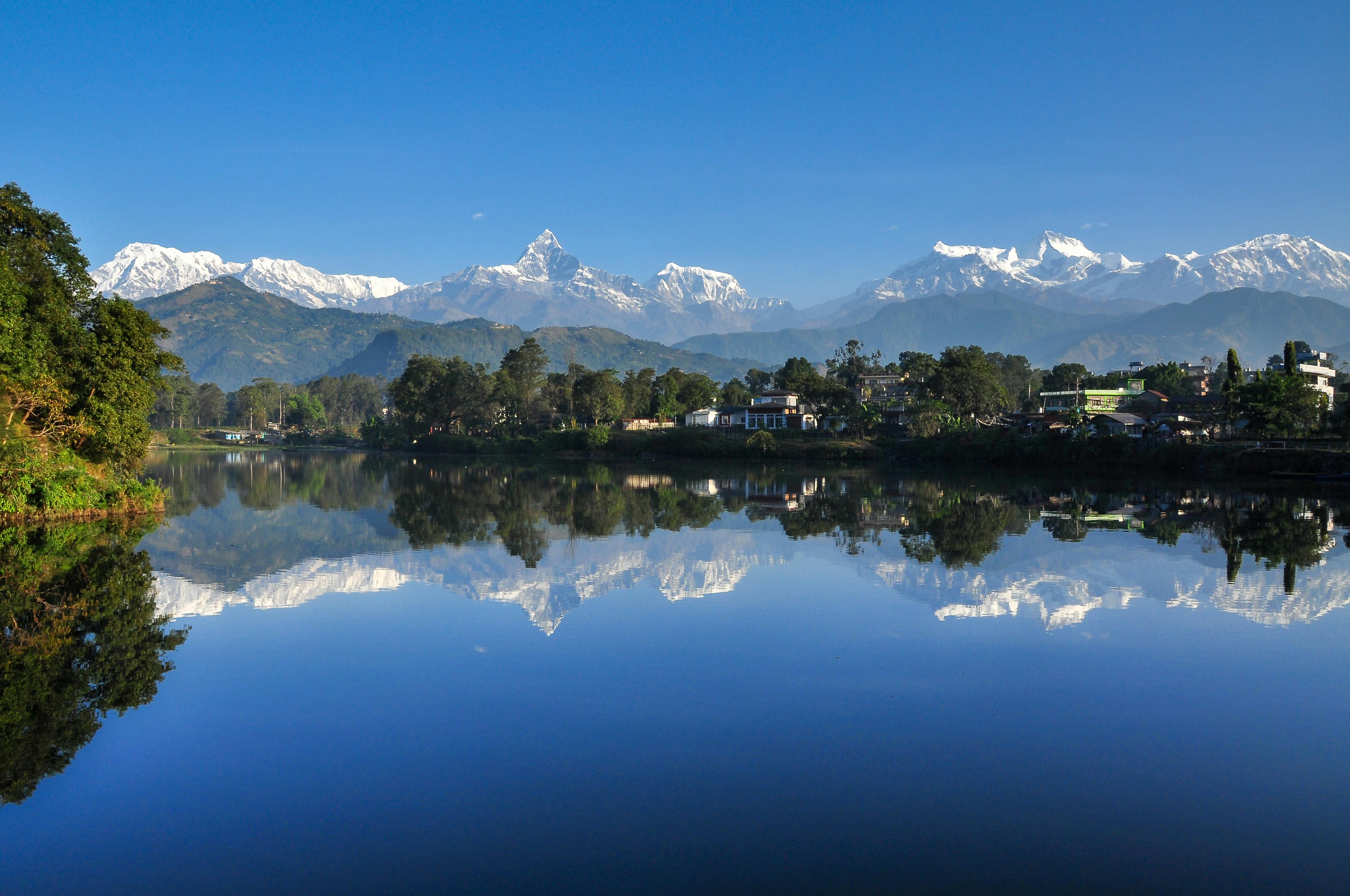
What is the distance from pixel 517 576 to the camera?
711 inches

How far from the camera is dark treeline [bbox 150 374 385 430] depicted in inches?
5128

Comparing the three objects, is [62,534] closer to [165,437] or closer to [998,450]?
[998,450]

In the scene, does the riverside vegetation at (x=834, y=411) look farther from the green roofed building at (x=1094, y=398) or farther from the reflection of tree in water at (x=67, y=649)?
the reflection of tree in water at (x=67, y=649)

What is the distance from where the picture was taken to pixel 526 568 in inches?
749

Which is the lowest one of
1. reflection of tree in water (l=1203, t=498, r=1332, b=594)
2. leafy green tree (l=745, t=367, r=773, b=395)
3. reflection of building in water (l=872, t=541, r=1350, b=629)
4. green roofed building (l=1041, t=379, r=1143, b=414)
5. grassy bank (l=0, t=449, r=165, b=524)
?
reflection of building in water (l=872, t=541, r=1350, b=629)

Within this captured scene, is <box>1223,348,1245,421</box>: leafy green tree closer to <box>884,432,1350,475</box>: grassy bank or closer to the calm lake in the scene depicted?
<box>884,432,1350,475</box>: grassy bank

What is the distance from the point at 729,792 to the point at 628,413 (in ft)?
289

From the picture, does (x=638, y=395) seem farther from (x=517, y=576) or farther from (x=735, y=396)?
(x=517, y=576)

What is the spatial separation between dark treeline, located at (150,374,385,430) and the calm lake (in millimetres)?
117855

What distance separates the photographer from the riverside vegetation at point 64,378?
893 inches

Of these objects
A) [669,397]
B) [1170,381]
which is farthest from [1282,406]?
[669,397]

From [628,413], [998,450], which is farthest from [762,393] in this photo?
[998,450]

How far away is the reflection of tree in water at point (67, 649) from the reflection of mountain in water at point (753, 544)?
105cm

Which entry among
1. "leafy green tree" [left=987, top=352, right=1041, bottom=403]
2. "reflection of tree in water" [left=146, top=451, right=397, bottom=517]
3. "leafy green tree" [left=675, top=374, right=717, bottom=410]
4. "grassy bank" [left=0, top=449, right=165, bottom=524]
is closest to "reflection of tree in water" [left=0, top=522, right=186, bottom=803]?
"grassy bank" [left=0, top=449, right=165, bottom=524]
